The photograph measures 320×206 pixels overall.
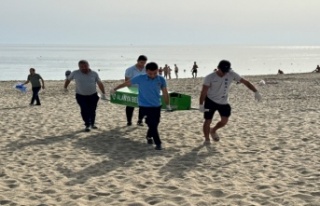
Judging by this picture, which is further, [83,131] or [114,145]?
[83,131]

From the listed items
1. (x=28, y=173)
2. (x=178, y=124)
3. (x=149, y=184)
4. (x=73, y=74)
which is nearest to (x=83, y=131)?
(x=73, y=74)

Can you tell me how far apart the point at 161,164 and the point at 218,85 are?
1.85 metres

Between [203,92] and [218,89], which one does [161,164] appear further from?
[218,89]

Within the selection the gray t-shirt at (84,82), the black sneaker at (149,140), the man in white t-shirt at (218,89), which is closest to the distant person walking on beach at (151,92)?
the black sneaker at (149,140)

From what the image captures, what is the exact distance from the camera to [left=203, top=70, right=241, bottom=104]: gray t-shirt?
7492mm

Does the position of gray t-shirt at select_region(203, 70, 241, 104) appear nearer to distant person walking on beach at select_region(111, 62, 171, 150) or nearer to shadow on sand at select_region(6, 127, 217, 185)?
distant person walking on beach at select_region(111, 62, 171, 150)

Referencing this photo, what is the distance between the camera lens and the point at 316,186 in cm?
539

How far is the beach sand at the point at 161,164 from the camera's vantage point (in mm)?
5023

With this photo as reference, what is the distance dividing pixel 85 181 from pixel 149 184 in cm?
85

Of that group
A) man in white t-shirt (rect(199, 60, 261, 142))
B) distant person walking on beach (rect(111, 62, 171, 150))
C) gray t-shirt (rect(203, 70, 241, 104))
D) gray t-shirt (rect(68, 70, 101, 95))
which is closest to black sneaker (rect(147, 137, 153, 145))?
distant person walking on beach (rect(111, 62, 171, 150))

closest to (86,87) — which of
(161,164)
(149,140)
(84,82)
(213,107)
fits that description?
(84,82)

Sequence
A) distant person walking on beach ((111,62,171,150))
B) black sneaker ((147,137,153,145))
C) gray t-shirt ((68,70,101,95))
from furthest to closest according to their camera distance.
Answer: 1. gray t-shirt ((68,70,101,95))
2. black sneaker ((147,137,153,145))
3. distant person walking on beach ((111,62,171,150))

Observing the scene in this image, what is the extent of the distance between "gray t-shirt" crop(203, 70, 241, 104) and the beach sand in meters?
0.91

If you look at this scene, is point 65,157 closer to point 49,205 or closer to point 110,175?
point 110,175
